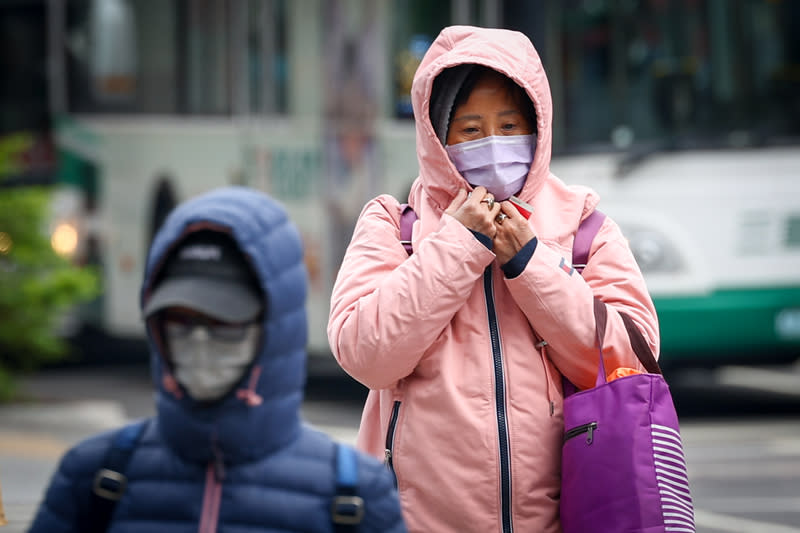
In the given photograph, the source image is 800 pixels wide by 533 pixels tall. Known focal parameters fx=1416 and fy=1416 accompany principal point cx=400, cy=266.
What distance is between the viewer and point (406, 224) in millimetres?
3066

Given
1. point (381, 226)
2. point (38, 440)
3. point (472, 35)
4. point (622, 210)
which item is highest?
point (472, 35)

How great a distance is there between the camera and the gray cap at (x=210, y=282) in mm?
2113

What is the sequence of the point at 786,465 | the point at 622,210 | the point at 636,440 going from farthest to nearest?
the point at 622,210 < the point at 786,465 < the point at 636,440

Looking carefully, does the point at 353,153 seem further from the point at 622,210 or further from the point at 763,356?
the point at 763,356

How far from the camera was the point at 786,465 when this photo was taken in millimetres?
7789

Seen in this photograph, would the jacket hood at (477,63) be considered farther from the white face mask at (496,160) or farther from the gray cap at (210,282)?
the gray cap at (210,282)

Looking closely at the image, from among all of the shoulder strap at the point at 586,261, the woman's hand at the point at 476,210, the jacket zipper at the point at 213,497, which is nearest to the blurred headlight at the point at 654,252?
the shoulder strap at the point at 586,261

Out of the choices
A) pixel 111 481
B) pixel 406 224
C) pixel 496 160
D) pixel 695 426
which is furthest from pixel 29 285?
pixel 111 481

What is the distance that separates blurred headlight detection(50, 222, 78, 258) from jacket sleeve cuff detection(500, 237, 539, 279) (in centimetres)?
914

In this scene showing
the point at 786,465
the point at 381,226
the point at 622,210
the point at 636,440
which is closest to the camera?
the point at 636,440

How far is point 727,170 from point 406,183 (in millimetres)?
2098

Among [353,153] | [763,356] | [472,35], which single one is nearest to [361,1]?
[353,153]

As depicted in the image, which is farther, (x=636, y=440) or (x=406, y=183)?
(x=406, y=183)

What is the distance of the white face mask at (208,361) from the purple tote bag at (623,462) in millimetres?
849
